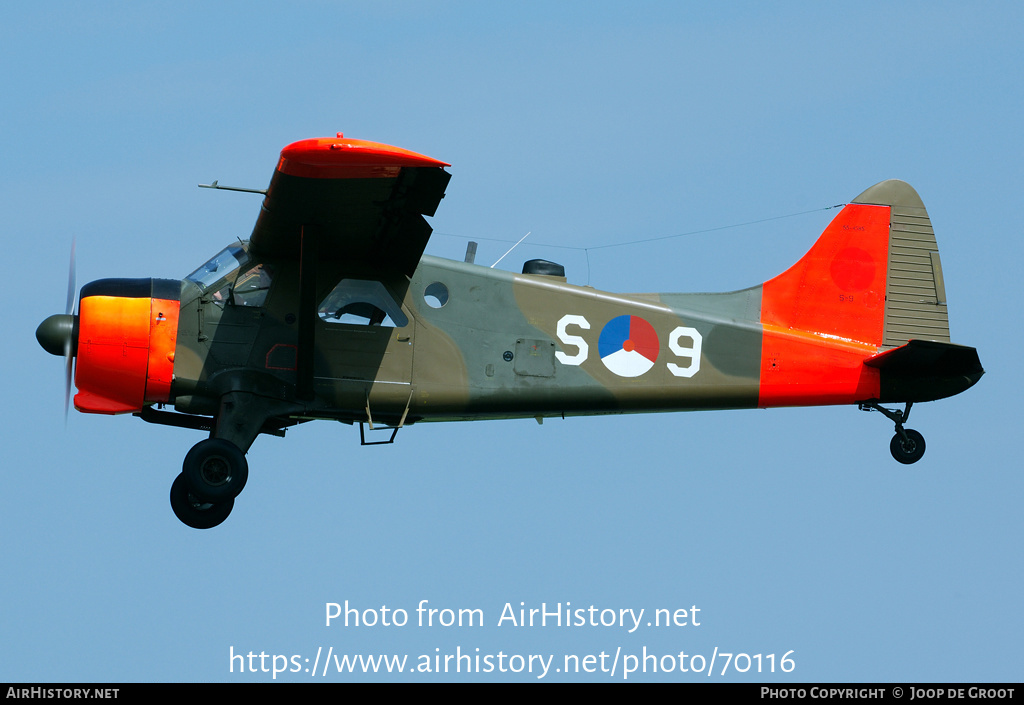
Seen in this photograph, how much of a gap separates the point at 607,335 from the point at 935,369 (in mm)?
3223

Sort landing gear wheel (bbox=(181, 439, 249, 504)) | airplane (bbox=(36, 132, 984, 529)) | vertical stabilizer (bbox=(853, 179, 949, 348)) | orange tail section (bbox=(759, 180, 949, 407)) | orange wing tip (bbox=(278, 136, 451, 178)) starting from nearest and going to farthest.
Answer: orange wing tip (bbox=(278, 136, 451, 178)), landing gear wheel (bbox=(181, 439, 249, 504)), airplane (bbox=(36, 132, 984, 529)), orange tail section (bbox=(759, 180, 949, 407)), vertical stabilizer (bbox=(853, 179, 949, 348))

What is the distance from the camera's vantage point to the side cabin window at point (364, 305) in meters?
13.2

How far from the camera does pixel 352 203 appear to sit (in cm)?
1241

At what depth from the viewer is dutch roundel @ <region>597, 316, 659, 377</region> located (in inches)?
541

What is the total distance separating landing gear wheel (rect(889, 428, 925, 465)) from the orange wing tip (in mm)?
5629

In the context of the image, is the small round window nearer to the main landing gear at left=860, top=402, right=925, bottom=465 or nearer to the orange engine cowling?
the orange engine cowling

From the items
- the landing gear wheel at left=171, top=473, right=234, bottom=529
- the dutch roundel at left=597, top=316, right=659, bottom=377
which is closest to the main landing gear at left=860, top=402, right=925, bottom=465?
the dutch roundel at left=597, top=316, right=659, bottom=377

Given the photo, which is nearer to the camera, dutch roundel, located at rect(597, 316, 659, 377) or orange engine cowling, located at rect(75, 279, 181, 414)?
orange engine cowling, located at rect(75, 279, 181, 414)

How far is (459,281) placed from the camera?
1354 cm

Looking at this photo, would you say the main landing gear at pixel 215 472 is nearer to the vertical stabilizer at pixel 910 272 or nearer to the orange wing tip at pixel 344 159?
the orange wing tip at pixel 344 159

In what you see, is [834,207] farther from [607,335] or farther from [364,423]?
[364,423]
